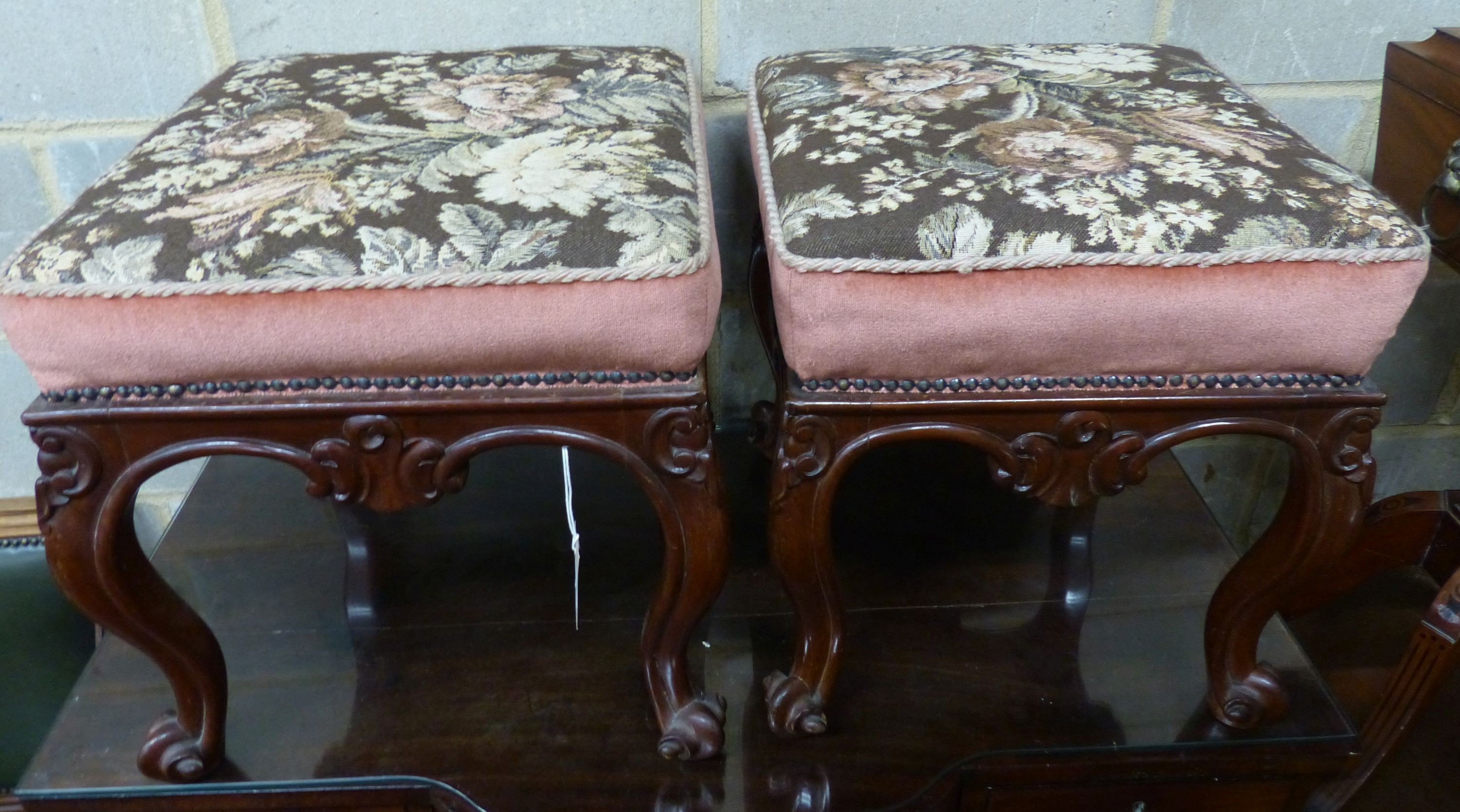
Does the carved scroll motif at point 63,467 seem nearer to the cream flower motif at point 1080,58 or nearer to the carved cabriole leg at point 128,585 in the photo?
the carved cabriole leg at point 128,585

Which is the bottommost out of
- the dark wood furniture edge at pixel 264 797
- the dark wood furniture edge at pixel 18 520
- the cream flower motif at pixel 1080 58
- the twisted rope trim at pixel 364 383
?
the dark wood furniture edge at pixel 18 520

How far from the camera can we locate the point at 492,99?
0.81m

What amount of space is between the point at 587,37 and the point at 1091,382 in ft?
2.02

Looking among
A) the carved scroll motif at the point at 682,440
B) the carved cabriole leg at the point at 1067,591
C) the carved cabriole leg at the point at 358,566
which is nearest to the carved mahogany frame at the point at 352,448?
the carved scroll motif at the point at 682,440

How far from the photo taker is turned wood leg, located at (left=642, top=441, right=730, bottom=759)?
67 centimetres

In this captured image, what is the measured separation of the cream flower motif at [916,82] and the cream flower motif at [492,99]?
0.74ft

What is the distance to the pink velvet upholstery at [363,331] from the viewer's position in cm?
59

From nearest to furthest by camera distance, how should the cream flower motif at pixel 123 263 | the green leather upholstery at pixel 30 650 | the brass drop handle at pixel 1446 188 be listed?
the cream flower motif at pixel 123 263 → the brass drop handle at pixel 1446 188 → the green leather upholstery at pixel 30 650

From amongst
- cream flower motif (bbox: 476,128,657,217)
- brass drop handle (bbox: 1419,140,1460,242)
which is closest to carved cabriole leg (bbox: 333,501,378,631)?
cream flower motif (bbox: 476,128,657,217)

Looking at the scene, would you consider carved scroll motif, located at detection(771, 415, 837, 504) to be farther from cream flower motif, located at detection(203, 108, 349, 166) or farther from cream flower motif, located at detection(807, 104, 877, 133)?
cream flower motif, located at detection(203, 108, 349, 166)

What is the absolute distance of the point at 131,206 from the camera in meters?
0.64

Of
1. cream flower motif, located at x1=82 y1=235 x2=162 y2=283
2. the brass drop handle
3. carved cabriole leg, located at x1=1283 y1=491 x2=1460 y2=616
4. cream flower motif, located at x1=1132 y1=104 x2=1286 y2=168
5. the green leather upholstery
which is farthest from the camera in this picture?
the green leather upholstery

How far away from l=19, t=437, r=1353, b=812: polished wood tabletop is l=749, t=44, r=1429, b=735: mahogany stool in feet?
0.38

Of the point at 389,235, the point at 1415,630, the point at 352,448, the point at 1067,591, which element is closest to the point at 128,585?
the point at 352,448
